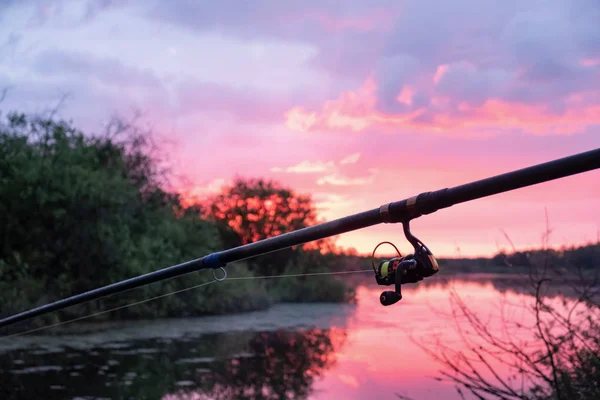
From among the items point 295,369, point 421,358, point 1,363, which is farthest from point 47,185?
point 421,358

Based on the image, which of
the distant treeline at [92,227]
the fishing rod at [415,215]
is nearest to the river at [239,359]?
the distant treeline at [92,227]

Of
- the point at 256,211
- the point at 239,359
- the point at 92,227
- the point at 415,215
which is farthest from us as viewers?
the point at 256,211

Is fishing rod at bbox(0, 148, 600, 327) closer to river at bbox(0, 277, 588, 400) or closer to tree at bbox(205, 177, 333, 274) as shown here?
river at bbox(0, 277, 588, 400)

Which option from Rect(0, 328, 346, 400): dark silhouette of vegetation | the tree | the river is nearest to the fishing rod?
the river

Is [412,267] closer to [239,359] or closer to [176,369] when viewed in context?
[176,369]

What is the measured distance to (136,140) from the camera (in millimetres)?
21812

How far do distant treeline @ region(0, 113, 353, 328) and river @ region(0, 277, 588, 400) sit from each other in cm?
136

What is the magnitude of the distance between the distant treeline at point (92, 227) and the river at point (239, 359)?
1.36 meters

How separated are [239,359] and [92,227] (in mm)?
7368

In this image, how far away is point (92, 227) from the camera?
17.7m

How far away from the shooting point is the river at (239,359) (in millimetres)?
9227

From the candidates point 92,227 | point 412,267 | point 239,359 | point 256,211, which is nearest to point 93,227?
point 92,227

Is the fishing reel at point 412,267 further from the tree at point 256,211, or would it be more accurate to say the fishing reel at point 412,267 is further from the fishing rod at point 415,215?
the tree at point 256,211

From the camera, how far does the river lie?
9227mm
